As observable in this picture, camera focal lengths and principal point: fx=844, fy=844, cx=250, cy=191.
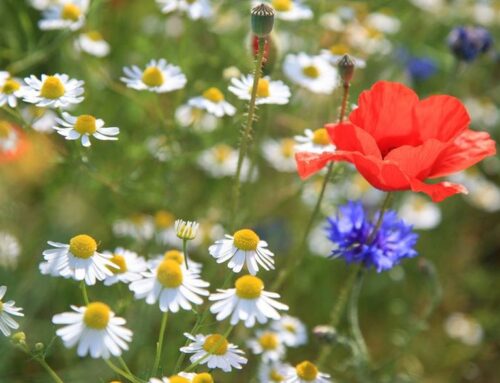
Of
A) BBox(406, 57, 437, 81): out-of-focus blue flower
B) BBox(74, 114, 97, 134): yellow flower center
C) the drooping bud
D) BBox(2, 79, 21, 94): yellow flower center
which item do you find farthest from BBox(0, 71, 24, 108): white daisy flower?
BBox(406, 57, 437, 81): out-of-focus blue flower

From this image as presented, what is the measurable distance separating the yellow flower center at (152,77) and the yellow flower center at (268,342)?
0.48 meters

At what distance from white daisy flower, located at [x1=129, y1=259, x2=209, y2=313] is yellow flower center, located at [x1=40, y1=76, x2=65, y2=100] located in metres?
0.39

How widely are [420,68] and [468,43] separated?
537 millimetres

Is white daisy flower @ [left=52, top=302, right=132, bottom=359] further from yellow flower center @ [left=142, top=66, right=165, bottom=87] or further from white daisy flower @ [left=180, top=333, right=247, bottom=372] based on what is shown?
yellow flower center @ [left=142, top=66, right=165, bottom=87]

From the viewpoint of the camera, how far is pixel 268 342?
1364 millimetres

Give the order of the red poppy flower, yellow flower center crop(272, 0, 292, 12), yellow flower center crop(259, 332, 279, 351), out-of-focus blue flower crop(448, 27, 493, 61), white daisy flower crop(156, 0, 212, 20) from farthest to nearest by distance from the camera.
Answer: out-of-focus blue flower crop(448, 27, 493, 61) < yellow flower center crop(272, 0, 292, 12) < white daisy flower crop(156, 0, 212, 20) < yellow flower center crop(259, 332, 279, 351) < the red poppy flower

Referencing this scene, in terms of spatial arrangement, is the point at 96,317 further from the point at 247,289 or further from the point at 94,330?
the point at 247,289

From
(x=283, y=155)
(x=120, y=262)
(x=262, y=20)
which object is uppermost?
(x=262, y=20)

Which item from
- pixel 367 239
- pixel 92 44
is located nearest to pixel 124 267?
pixel 367 239

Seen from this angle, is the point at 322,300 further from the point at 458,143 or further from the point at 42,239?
the point at 458,143

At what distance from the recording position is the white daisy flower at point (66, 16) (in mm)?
1670

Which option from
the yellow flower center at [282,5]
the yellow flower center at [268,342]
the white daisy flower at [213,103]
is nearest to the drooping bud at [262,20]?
the white daisy flower at [213,103]

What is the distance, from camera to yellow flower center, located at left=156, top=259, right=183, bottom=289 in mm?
1024

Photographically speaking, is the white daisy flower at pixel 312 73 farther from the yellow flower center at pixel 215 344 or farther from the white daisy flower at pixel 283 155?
the yellow flower center at pixel 215 344
